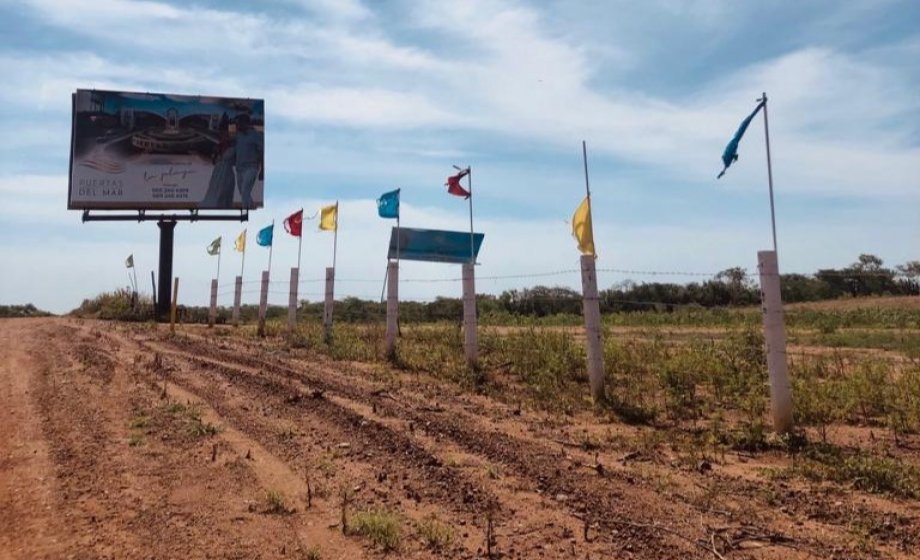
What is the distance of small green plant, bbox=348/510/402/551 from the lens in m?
4.17

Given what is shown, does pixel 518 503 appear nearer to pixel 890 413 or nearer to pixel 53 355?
pixel 890 413

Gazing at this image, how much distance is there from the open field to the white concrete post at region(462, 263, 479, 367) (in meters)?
0.32

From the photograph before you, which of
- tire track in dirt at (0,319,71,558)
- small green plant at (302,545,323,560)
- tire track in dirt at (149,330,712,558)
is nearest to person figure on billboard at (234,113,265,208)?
tire track in dirt at (0,319,71,558)

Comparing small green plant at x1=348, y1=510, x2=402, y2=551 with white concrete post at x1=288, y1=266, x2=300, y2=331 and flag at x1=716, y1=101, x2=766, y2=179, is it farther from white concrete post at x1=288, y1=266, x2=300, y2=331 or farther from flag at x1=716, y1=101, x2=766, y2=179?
white concrete post at x1=288, y1=266, x2=300, y2=331

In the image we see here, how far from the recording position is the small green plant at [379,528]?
13.7ft

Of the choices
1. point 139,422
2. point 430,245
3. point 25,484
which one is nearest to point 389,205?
point 430,245

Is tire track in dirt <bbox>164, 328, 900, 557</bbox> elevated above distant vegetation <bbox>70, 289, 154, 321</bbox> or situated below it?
below

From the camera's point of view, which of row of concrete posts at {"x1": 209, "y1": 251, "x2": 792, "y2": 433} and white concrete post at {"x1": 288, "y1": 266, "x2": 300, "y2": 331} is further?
white concrete post at {"x1": 288, "y1": 266, "x2": 300, "y2": 331}

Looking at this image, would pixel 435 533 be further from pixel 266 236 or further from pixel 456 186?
pixel 266 236

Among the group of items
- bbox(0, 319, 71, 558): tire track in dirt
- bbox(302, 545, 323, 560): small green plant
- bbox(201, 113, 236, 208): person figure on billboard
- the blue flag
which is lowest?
bbox(302, 545, 323, 560): small green plant

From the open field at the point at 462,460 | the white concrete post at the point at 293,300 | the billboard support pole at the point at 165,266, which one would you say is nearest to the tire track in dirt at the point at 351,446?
the open field at the point at 462,460

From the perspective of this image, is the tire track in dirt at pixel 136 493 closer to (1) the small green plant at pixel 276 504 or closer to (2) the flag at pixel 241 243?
(1) the small green plant at pixel 276 504

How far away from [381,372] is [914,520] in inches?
298

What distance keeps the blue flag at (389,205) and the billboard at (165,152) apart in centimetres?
1429
